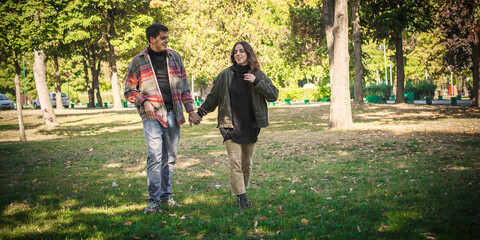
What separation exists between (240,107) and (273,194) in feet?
5.18

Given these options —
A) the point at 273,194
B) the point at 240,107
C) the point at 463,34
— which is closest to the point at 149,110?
the point at 240,107

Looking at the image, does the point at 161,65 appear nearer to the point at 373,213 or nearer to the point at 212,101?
the point at 212,101

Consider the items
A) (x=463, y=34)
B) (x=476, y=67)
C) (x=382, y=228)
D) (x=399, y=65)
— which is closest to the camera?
(x=382, y=228)

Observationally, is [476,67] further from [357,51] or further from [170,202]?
[170,202]

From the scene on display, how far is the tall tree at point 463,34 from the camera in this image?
20766 millimetres

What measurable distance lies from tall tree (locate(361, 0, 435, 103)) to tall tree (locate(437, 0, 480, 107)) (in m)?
1.22

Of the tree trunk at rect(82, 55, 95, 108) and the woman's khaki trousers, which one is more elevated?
the tree trunk at rect(82, 55, 95, 108)

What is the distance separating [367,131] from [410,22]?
17227 millimetres

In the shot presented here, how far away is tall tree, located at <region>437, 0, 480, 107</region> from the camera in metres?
20.8

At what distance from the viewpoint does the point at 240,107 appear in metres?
4.80

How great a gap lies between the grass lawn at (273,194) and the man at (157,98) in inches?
25.2

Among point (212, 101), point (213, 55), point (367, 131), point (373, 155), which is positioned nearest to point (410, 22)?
point (213, 55)

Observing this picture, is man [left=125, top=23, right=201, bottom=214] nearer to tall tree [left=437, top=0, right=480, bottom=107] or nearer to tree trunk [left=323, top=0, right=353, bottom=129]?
tree trunk [left=323, top=0, right=353, bottom=129]

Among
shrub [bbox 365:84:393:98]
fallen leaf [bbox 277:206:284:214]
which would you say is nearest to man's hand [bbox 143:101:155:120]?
fallen leaf [bbox 277:206:284:214]
